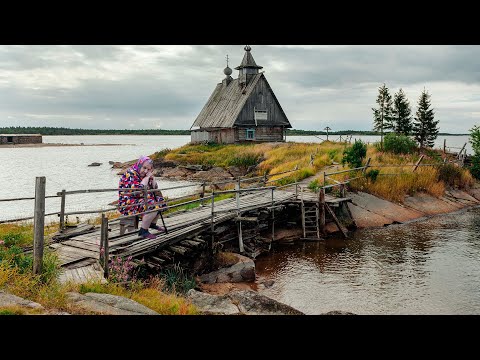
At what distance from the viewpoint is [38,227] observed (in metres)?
8.26

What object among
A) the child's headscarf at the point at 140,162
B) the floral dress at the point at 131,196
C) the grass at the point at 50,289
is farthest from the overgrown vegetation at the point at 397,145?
the grass at the point at 50,289

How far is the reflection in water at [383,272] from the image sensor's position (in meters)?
12.1

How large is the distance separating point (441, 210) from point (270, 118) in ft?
79.7

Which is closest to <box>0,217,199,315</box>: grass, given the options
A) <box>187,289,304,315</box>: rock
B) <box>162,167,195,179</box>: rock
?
<box>187,289,304,315</box>: rock

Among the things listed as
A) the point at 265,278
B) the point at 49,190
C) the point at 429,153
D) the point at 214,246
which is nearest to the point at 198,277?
the point at 214,246

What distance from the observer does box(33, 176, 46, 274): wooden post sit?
8.09m

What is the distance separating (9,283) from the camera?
716 centimetres

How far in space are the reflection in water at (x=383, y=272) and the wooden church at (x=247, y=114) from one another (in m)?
25.8

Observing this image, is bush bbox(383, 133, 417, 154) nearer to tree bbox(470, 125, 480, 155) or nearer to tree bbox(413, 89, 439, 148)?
tree bbox(470, 125, 480, 155)

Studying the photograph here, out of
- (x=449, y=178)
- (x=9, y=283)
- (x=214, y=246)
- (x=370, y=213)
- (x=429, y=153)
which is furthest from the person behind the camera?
(x=429, y=153)

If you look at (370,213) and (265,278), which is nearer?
(265,278)

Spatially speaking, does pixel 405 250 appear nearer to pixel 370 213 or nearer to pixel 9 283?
pixel 370 213

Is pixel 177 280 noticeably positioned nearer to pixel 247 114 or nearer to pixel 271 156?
pixel 271 156

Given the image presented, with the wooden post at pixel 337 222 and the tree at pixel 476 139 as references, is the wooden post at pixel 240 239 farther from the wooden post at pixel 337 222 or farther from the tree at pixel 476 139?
the tree at pixel 476 139
